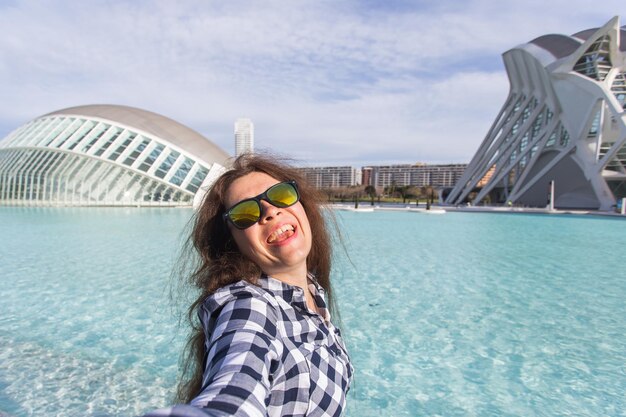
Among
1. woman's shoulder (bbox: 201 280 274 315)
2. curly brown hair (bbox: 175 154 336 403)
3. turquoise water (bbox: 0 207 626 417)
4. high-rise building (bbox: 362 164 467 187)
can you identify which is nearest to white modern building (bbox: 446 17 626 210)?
turquoise water (bbox: 0 207 626 417)

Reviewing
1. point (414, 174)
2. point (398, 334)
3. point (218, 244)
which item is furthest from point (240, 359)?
point (414, 174)

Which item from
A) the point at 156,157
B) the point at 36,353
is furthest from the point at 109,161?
the point at 36,353

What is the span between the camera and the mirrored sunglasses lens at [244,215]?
1440mm

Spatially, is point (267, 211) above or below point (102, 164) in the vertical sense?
below

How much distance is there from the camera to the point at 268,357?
1.08 m

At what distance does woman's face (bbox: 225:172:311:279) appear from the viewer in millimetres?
1434

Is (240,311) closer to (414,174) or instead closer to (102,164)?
(102,164)

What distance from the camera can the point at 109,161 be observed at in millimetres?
28672

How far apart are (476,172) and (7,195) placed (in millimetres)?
41278

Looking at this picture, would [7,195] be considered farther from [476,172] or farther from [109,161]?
[476,172]

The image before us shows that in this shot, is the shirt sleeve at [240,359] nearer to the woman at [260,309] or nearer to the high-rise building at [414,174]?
the woman at [260,309]

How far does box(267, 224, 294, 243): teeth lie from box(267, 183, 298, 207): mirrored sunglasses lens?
78 mm

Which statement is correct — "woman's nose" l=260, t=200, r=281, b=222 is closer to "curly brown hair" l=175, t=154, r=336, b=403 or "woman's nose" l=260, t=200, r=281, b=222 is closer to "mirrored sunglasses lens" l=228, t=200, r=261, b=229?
"mirrored sunglasses lens" l=228, t=200, r=261, b=229

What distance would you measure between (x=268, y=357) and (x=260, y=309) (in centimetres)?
14
